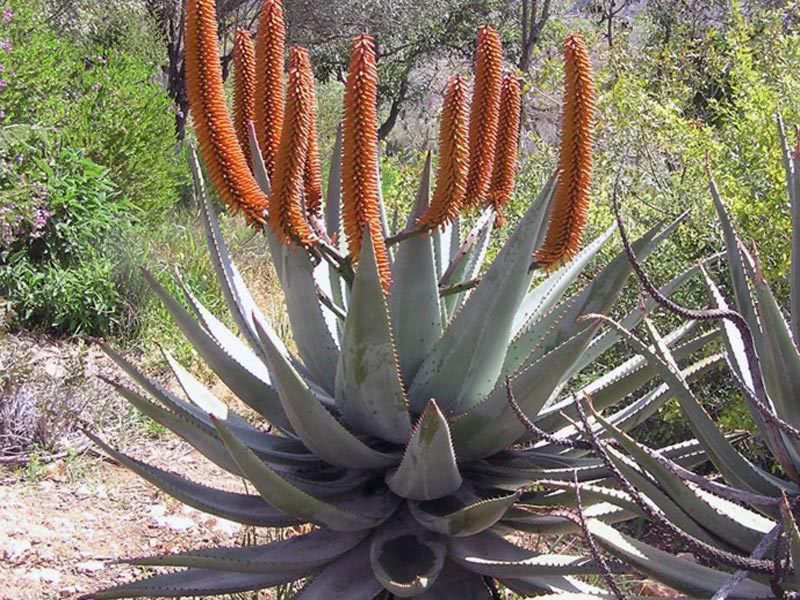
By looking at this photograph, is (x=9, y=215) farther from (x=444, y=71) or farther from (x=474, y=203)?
(x=444, y=71)

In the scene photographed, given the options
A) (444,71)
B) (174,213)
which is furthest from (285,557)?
(444,71)

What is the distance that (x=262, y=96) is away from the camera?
195cm

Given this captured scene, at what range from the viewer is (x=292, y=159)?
171 centimetres

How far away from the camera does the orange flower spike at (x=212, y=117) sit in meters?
1.82

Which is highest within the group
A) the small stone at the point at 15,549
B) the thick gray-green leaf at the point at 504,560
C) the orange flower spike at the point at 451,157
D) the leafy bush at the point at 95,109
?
the leafy bush at the point at 95,109

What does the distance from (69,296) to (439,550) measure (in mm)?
4557

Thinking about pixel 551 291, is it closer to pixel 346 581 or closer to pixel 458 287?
pixel 458 287

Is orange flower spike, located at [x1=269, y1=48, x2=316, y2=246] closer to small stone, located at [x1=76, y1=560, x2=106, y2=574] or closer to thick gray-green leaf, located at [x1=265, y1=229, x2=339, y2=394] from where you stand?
thick gray-green leaf, located at [x1=265, y1=229, x2=339, y2=394]

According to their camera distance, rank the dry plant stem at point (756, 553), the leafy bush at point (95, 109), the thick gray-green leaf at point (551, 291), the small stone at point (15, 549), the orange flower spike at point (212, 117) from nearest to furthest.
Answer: the dry plant stem at point (756, 553) < the orange flower spike at point (212, 117) < the thick gray-green leaf at point (551, 291) < the small stone at point (15, 549) < the leafy bush at point (95, 109)

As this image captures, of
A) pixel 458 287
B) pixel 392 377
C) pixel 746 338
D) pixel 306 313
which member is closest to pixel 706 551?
pixel 746 338

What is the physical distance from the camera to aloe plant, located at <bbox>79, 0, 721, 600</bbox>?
171 centimetres

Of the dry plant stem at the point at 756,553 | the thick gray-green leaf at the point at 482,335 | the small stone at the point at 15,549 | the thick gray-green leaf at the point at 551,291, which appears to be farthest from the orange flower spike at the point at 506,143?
the small stone at the point at 15,549

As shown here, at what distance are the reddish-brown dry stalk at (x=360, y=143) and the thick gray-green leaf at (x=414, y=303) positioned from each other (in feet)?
0.58

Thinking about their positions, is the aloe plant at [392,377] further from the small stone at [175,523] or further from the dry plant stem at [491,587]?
the small stone at [175,523]
